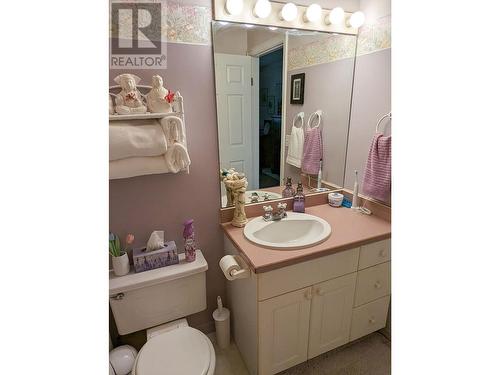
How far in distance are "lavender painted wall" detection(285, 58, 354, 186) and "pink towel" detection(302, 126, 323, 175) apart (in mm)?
41

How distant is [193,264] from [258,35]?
1.28 metres

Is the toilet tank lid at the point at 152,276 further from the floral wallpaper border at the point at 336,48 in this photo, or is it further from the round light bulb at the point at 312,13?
the round light bulb at the point at 312,13

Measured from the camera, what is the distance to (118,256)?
51.8 inches

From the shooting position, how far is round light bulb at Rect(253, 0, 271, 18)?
1329 millimetres

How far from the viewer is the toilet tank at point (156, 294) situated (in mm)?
1304

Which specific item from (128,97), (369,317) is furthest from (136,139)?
(369,317)

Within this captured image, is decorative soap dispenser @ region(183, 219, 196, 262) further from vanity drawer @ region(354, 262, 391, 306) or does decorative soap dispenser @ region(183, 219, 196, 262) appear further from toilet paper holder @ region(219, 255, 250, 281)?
vanity drawer @ region(354, 262, 391, 306)

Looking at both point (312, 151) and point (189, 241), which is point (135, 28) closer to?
point (189, 241)
